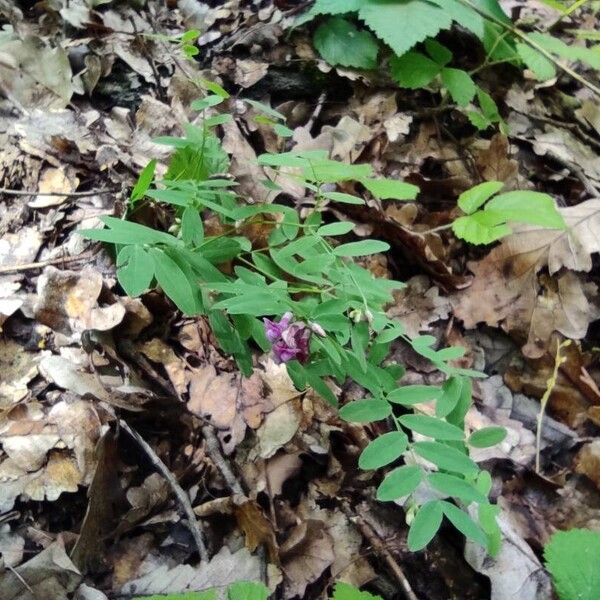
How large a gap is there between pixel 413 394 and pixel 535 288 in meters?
1.27

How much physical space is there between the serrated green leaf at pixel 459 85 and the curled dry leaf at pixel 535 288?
2.06 feet

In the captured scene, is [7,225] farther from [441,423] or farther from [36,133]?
[441,423]

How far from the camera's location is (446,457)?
48.3 inches

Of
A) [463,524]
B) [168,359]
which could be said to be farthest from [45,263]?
[463,524]

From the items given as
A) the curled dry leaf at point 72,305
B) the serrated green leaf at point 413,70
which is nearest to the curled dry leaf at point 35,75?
the curled dry leaf at point 72,305

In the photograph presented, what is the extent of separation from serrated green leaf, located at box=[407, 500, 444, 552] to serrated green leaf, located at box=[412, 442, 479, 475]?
0.08m

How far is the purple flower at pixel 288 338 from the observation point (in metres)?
1.26

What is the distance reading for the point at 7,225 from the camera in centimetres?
199

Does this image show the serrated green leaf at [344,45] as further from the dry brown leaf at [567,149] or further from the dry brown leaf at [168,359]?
the dry brown leaf at [168,359]

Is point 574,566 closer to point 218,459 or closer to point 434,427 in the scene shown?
Result: point 434,427

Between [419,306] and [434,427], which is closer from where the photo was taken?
[434,427]

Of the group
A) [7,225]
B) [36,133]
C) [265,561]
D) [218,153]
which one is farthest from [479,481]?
[36,133]

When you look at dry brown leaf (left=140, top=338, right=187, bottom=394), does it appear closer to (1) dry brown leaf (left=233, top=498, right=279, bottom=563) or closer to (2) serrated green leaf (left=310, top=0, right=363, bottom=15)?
(1) dry brown leaf (left=233, top=498, right=279, bottom=563)

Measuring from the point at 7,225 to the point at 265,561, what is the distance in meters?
1.36
